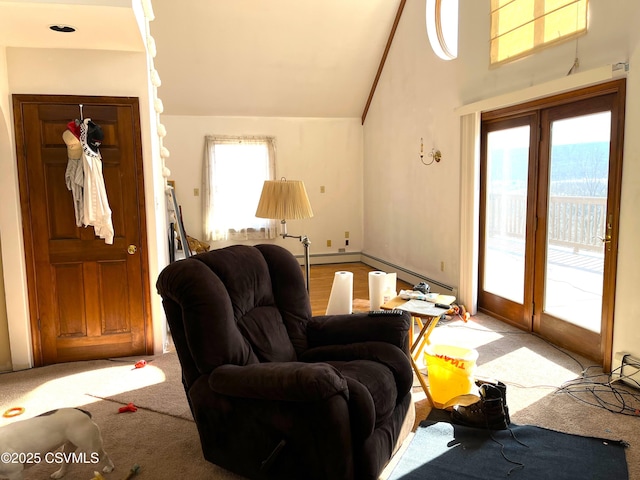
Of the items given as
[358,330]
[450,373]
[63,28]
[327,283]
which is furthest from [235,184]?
[450,373]

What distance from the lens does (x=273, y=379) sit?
1911mm

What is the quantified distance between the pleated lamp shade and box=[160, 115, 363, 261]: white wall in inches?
161

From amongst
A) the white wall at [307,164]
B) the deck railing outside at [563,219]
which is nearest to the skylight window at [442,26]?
the deck railing outside at [563,219]

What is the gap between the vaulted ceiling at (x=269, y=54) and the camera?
18.4 feet

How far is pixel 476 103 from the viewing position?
14.3ft

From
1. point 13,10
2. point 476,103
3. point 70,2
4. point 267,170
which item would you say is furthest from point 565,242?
point 267,170

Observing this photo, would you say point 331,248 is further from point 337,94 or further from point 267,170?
point 337,94

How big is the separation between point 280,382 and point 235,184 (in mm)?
5612

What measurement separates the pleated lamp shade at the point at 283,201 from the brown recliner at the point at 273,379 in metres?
0.67

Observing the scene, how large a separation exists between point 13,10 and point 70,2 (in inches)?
13.5

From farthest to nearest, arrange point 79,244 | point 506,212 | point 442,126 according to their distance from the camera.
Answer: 1. point 442,126
2. point 506,212
3. point 79,244

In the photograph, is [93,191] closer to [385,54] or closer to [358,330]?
[358,330]

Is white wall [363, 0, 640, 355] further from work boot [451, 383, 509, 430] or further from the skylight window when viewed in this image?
work boot [451, 383, 509, 430]

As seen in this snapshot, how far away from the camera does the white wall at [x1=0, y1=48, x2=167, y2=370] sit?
333 centimetres
